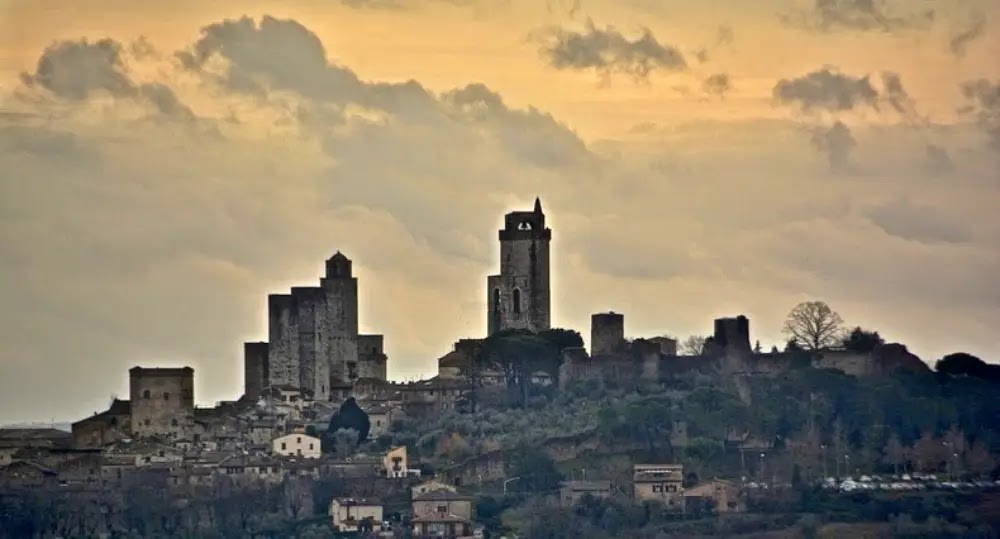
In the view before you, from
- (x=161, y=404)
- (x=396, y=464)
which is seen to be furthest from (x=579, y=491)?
(x=161, y=404)

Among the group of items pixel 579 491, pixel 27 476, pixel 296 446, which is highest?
pixel 296 446

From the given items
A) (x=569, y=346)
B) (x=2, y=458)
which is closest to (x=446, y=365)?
(x=569, y=346)

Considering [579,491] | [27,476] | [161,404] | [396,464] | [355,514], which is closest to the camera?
[355,514]

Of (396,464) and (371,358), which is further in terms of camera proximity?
(371,358)

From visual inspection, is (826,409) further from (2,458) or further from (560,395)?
(2,458)

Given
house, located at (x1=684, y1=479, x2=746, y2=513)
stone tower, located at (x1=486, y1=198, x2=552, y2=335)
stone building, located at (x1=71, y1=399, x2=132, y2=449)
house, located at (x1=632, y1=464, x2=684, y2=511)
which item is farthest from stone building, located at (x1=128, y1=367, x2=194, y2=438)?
house, located at (x1=684, y1=479, x2=746, y2=513)

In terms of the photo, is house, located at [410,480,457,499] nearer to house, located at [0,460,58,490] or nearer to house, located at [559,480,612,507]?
house, located at [559,480,612,507]

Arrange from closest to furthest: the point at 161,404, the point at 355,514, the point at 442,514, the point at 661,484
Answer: the point at 442,514 < the point at 355,514 < the point at 661,484 < the point at 161,404

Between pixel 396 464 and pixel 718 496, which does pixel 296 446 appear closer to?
pixel 396 464
